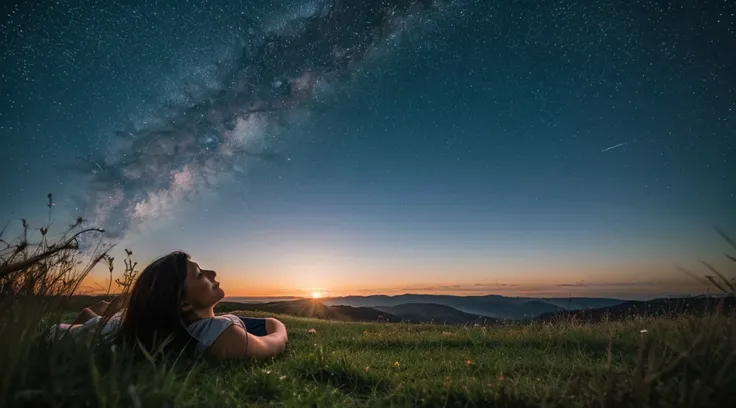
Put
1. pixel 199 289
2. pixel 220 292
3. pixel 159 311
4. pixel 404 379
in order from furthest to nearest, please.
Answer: pixel 220 292 → pixel 199 289 → pixel 159 311 → pixel 404 379

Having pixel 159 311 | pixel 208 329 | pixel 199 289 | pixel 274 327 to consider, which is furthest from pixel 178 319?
pixel 274 327

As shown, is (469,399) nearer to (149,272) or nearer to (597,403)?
(597,403)

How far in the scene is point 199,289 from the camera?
21.7ft

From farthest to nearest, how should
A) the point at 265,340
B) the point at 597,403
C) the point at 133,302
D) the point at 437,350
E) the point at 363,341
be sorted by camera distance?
the point at 363,341
the point at 437,350
the point at 265,340
the point at 133,302
the point at 597,403

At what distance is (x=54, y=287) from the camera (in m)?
4.17

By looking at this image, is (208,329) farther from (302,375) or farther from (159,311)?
(302,375)

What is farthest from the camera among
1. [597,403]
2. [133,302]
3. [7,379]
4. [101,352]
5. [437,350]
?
[437,350]

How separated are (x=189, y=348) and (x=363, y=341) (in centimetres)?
431

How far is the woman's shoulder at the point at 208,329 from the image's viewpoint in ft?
19.1

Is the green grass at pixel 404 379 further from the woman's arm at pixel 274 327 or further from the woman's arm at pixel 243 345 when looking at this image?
the woman's arm at pixel 274 327

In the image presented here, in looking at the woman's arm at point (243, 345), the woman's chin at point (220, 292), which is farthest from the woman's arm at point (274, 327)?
the woman's chin at point (220, 292)

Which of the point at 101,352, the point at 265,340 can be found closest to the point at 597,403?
the point at 101,352

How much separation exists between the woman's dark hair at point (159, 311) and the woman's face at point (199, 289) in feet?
1.24

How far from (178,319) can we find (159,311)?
0.77ft
